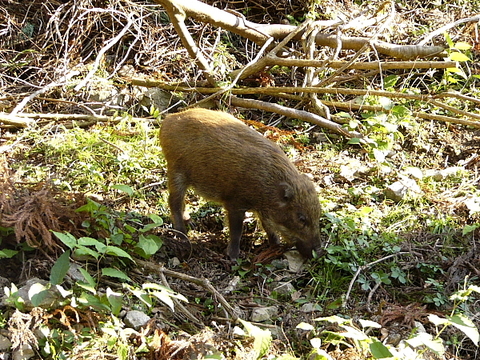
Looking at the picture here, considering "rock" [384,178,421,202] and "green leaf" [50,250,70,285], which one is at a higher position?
"green leaf" [50,250,70,285]

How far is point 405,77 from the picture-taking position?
8.04 m

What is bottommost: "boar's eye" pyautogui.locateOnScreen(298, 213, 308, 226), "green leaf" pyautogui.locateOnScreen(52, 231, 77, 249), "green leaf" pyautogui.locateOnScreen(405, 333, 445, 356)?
"boar's eye" pyautogui.locateOnScreen(298, 213, 308, 226)

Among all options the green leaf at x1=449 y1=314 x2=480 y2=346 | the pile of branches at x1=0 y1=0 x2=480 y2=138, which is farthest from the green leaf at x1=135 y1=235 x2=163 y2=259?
the pile of branches at x1=0 y1=0 x2=480 y2=138

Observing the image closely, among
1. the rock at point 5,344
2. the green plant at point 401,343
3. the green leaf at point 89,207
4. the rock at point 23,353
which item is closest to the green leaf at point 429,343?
the green plant at point 401,343

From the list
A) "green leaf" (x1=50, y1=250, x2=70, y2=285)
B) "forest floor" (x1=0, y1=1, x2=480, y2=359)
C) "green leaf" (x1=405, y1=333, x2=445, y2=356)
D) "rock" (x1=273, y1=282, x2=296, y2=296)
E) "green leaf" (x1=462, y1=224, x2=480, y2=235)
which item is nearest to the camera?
"green leaf" (x1=405, y1=333, x2=445, y2=356)

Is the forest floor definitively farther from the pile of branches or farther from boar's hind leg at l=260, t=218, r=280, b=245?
the pile of branches

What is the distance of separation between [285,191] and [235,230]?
0.58 m

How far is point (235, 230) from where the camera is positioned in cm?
534

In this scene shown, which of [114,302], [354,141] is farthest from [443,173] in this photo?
[114,302]

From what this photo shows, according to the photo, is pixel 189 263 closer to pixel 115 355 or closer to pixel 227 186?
pixel 227 186

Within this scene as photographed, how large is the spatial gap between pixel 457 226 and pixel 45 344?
12.5 ft

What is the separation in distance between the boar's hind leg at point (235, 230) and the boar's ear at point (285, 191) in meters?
0.40

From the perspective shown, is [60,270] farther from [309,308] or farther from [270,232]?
[270,232]

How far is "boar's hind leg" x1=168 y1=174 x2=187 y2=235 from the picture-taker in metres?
5.49
